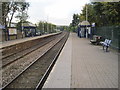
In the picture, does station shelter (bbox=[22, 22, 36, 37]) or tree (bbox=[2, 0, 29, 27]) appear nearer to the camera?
tree (bbox=[2, 0, 29, 27])

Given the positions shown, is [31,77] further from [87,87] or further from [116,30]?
[116,30]

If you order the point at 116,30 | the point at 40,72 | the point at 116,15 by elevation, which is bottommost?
the point at 40,72

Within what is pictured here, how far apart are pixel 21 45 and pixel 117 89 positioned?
67.1ft

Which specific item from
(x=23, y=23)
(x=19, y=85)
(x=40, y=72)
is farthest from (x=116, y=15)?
(x=23, y=23)

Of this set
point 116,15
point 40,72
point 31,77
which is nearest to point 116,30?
point 116,15

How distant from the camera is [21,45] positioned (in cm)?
2597

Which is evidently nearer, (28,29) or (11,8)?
(11,8)

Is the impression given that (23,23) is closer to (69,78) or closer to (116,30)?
(116,30)

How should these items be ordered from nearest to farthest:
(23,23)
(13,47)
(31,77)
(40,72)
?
1. (31,77)
2. (40,72)
3. (13,47)
4. (23,23)

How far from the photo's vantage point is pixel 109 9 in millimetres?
18531

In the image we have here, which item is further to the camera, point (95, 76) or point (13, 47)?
point (13, 47)

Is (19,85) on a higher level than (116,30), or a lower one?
lower

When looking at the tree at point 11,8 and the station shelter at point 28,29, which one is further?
the station shelter at point 28,29

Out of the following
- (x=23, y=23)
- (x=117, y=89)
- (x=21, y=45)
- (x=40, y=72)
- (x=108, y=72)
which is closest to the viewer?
(x=117, y=89)
